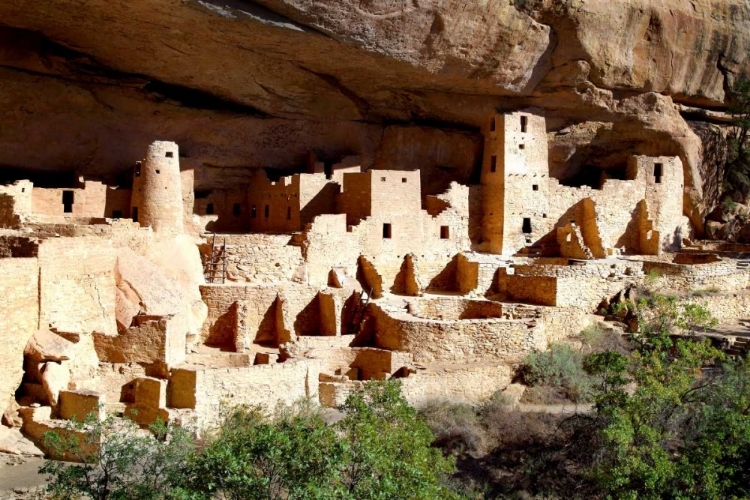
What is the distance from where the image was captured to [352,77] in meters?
21.4

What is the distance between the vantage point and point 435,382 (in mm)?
16703

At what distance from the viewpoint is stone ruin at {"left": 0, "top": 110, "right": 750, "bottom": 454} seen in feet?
47.2

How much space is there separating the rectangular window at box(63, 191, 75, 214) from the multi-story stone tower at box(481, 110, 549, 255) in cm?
976

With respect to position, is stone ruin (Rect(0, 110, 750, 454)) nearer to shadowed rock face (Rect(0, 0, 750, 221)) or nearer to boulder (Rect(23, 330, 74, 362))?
boulder (Rect(23, 330, 74, 362))

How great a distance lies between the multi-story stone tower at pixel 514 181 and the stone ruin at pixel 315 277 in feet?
0.14

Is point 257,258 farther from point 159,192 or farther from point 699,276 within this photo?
point 699,276

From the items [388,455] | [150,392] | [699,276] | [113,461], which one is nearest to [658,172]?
[699,276]

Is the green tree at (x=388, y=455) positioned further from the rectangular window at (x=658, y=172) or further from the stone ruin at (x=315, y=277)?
the rectangular window at (x=658, y=172)

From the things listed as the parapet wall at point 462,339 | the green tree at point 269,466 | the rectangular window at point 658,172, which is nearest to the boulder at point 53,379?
the green tree at point 269,466

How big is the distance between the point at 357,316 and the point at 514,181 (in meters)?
6.53

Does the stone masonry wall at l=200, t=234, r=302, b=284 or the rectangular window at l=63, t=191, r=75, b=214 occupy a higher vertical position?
the rectangular window at l=63, t=191, r=75, b=214

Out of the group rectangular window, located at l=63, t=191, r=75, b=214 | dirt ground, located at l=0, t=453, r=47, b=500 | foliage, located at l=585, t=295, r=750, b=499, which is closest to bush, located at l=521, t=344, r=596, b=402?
foliage, located at l=585, t=295, r=750, b=499

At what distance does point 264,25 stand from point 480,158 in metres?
8.51

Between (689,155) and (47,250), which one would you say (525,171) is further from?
(47,250)
